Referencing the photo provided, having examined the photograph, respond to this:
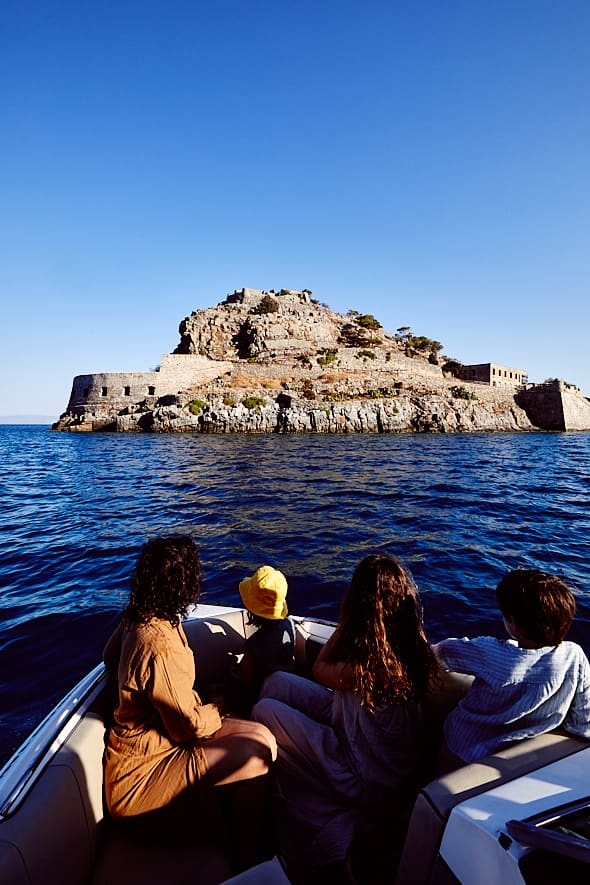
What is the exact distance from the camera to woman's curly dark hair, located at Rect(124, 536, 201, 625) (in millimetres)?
2129

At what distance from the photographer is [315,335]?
6328 cm

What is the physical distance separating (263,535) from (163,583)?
686 centimetres

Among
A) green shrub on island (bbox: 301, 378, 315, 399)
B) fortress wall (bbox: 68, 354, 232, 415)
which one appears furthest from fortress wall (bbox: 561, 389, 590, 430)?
fortress wall (bbox: 68, 354, 232, 415)

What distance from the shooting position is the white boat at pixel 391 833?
1.31 meters

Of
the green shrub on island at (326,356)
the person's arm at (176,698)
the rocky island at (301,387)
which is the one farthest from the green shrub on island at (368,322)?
the person's arm at (176,698)

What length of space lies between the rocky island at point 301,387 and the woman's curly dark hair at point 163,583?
36310 mm

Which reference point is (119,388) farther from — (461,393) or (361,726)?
(361,726)

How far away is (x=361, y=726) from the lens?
2.19 metres

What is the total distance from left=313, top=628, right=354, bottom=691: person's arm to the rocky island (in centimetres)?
3635

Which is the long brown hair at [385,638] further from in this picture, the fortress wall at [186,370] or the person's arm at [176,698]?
the fortress wall at [186,370]

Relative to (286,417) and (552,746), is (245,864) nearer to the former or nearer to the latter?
(552,746)

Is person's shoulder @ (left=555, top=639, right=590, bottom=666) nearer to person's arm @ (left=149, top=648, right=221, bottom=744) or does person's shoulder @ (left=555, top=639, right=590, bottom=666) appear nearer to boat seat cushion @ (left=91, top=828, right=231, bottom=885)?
person's arm @ (left=149, top=648, right=221, bottom=744)

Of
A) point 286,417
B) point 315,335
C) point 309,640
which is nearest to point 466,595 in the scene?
point 309,640

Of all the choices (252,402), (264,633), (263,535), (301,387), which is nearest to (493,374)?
(301,387)
